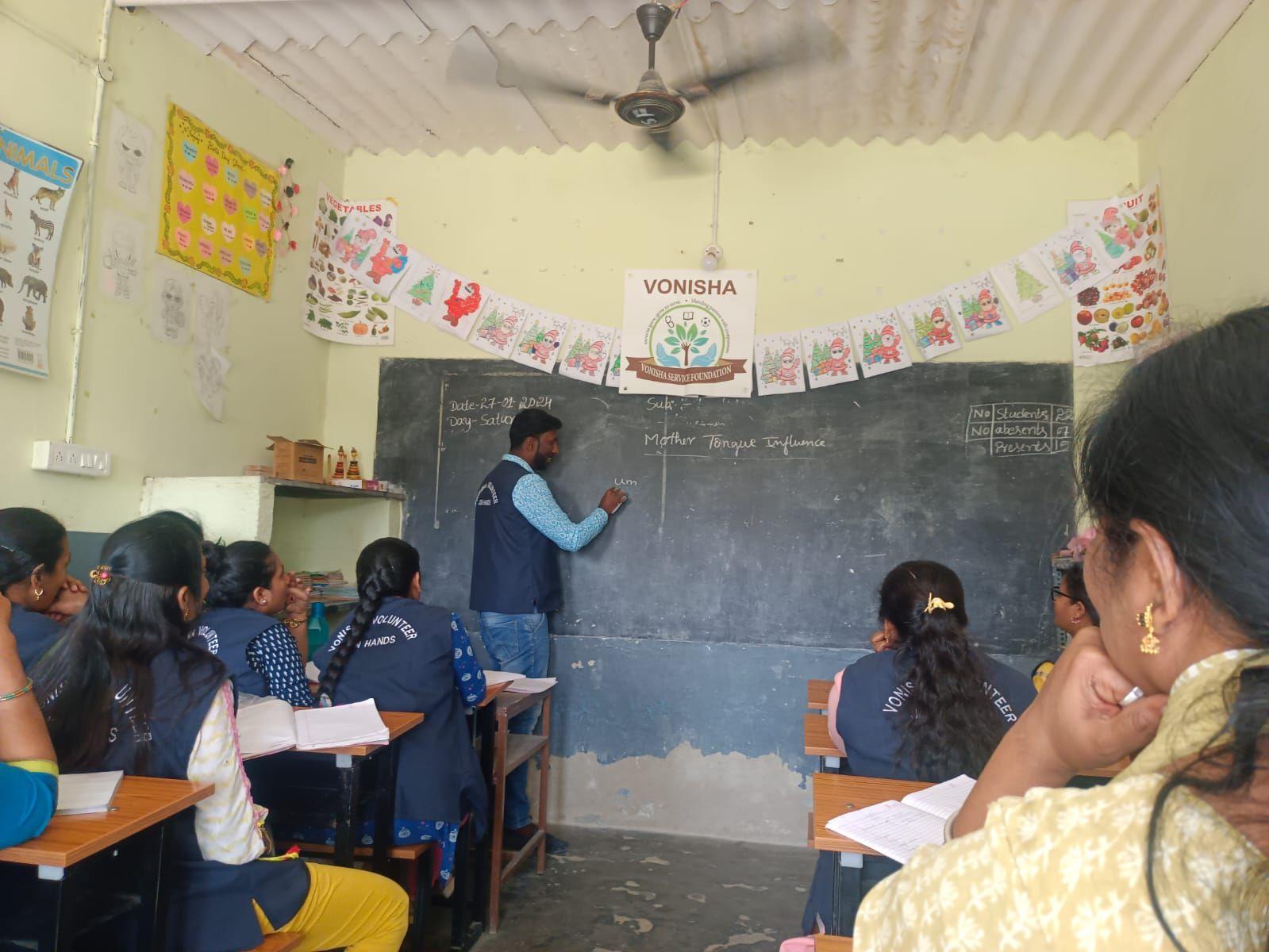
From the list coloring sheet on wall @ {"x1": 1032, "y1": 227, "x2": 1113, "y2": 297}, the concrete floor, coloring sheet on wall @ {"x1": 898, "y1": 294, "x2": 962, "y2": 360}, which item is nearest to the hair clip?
the concrete floor

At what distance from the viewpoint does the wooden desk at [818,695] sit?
3113 mm

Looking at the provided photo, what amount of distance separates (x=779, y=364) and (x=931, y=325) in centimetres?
67

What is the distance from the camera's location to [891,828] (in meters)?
1.41

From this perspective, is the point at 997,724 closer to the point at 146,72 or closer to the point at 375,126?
the point at 146,72

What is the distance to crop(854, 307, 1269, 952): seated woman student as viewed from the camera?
482mm

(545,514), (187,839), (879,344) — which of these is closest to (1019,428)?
(879,344)

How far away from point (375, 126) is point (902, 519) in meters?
2.91

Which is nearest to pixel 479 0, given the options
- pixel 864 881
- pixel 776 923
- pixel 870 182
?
pixel 870 182

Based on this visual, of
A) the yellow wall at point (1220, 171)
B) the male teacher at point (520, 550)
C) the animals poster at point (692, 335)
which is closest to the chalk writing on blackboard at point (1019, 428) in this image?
the yellow wall at point (1220, 171)

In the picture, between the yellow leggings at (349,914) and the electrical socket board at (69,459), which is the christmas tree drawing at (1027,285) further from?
the electrical socket board at (69,459)

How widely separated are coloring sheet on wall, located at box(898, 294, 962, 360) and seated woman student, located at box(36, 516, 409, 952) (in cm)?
311

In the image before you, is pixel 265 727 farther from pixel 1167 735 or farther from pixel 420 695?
pixel 1167 735

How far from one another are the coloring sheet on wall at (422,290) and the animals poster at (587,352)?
648 millimetres

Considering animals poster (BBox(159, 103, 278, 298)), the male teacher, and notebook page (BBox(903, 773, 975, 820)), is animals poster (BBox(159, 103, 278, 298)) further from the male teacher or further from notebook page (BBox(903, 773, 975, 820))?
notebook page (BBox(903, 773, 975, 820))
